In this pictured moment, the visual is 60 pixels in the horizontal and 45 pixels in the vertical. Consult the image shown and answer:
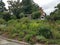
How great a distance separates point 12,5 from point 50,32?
111 feet

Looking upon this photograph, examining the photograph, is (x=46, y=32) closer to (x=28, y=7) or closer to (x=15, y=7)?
(x=28, y=7)

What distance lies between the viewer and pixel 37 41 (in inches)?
516

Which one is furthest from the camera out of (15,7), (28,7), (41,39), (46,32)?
(15,7)

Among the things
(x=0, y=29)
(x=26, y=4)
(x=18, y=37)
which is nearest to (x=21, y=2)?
(x=26, y=4)

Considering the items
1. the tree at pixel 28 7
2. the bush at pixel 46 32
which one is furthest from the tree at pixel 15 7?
the bush at pixel 46 32

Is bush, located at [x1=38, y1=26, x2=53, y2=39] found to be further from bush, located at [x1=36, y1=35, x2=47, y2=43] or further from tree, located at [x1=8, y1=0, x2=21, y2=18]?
tree, located at [x1=8, y1=0, x2=21, y2=18]

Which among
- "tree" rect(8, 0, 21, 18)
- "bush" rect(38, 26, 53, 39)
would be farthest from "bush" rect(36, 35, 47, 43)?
"tree" rect(8, 0, 21, 18)

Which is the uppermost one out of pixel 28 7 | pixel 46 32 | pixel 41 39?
pixel 28 7

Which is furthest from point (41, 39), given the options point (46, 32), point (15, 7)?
point (15, 7)

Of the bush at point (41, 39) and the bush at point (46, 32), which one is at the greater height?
the bush at point (46, 32)

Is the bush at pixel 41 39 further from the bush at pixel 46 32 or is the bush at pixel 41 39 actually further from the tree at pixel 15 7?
the tree at pixel 15 7

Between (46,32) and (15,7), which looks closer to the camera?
(46,32)

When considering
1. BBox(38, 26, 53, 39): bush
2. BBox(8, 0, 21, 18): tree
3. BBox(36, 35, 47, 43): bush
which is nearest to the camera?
BBox(36, 35, 47, 43): bush

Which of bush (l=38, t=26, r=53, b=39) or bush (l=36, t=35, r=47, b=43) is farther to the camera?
bush (l=38, t=26, r=53, b=39)
